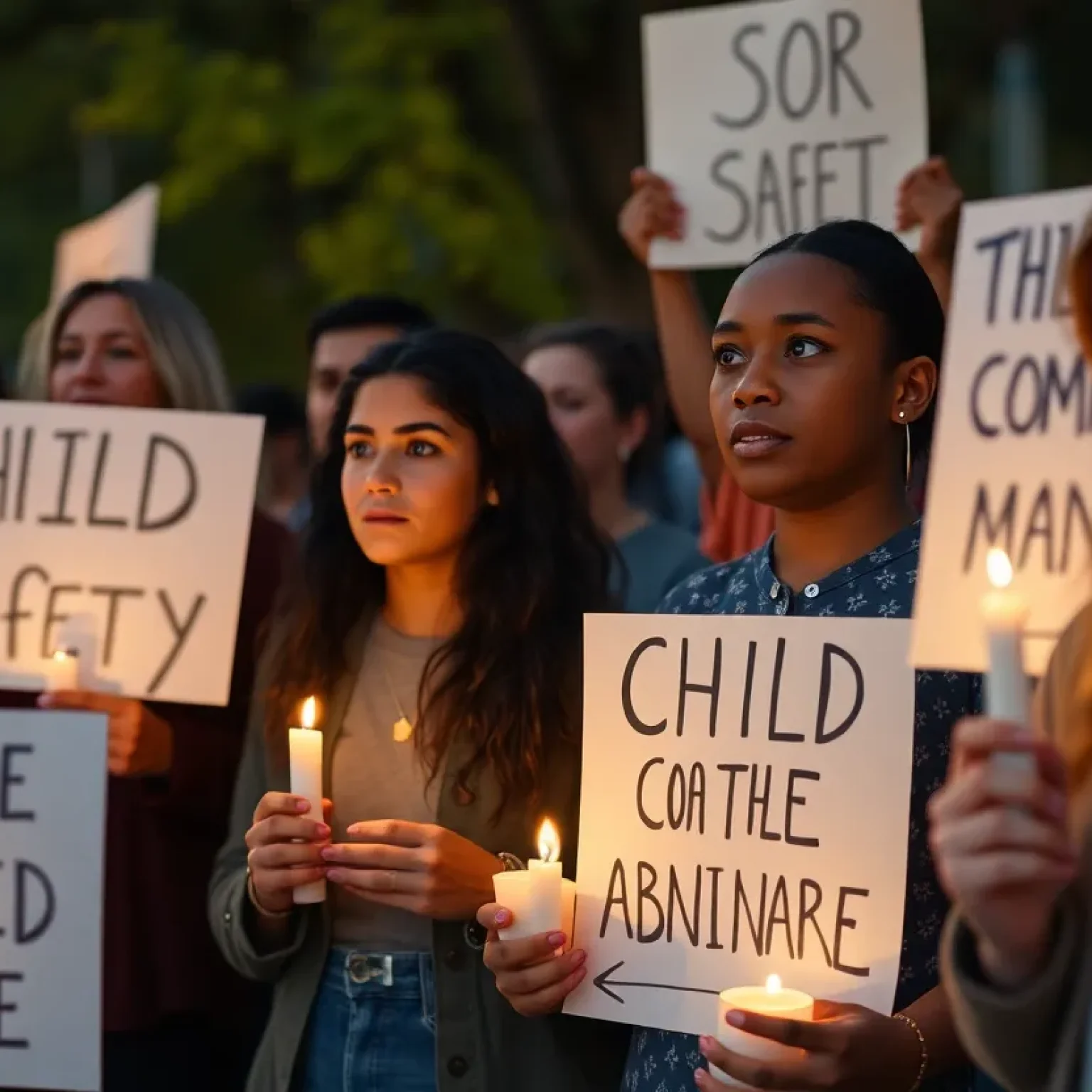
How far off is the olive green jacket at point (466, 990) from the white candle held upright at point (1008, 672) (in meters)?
1.37

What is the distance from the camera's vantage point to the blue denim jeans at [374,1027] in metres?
2.94

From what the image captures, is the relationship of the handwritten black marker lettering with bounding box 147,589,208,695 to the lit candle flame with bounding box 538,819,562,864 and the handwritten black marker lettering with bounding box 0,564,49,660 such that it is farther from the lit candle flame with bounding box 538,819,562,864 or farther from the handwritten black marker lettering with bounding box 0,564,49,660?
the lit candle flame with bounding box 538,819,562,864

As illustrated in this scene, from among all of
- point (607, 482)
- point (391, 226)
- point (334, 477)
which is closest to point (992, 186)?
point (391, 226)

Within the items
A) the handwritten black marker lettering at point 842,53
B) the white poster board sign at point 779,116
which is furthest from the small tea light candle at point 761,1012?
the handwritten black marker lettering at point 842,53

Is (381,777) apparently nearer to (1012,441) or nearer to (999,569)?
(1012,441)

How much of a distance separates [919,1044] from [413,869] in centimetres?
82

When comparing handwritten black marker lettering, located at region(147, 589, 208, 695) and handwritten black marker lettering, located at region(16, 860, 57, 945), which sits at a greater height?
handwritten black marker lettering, located at region(147, 589, 208, 695)

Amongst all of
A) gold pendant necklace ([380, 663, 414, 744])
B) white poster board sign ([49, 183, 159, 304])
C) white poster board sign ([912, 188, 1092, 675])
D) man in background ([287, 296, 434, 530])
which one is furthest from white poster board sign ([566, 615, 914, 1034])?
white poster board sign ([49, 183, 159, 304])

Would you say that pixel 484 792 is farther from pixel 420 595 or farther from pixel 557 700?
pixel 420 595

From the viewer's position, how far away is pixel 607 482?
4.83 metres

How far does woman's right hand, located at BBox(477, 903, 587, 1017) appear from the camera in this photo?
2658mm

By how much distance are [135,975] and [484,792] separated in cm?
93

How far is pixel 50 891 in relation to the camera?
10.6ft

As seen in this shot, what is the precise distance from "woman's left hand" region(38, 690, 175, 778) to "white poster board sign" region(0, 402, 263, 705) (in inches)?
1.6
